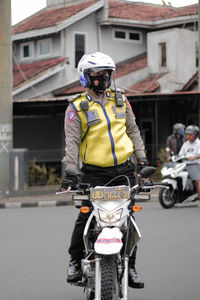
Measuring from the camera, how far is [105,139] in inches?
205

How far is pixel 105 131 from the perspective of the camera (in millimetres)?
5234

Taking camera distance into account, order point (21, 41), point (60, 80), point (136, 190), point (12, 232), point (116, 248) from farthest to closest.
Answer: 1. point (21, 41)
2. point (60, 80)
3. point (12, 232)
4. point (136, 190)
5. point (116, 248)

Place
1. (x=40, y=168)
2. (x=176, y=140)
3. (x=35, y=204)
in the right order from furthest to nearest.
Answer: (x=40, y=168) < (x=176, y=140) < (x=35, y=204)

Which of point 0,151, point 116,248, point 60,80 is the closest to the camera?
point 116,248

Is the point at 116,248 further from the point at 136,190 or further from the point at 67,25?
the point at 67,25

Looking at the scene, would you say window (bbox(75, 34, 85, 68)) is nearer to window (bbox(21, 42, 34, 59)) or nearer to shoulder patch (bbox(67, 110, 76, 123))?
window (bbox(21, 42, 34, 59))

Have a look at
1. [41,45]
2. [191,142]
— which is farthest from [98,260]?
[41,45]

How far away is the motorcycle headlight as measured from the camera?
188 inches

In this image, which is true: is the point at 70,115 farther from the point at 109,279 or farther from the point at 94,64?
the point at 109,279

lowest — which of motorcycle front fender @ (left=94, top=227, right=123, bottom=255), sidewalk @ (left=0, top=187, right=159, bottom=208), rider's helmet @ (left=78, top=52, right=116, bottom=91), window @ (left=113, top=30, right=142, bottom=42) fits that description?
→ sidewalk @ (left=0, top=187, right=159, bottom=208)

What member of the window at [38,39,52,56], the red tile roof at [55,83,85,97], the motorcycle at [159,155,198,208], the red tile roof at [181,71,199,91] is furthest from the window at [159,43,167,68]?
the motorcycle at [159,155,198,208]

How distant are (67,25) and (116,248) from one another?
89.6 ft

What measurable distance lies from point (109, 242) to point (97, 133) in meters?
0.96

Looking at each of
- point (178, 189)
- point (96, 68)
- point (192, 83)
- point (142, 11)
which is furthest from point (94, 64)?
point (142, 11)
